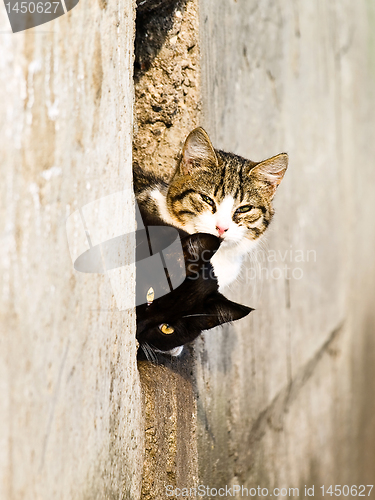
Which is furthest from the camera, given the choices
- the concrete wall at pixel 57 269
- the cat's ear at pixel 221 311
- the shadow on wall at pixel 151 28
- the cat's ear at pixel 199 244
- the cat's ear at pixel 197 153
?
the shadow on wall at pixel 151 28

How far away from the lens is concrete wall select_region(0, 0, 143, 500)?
463 millimetres

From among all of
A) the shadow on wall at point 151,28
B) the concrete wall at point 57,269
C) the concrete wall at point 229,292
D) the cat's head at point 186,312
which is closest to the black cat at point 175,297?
the cat's head at point 186,312

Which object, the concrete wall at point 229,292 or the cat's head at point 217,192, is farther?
the cat's head at point 217,192

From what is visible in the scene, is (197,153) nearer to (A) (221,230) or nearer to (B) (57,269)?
(A) (221,230)

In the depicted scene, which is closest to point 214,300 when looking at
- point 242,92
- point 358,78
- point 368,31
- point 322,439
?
point 242,92

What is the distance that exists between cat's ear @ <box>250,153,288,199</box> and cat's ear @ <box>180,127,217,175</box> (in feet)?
0.49

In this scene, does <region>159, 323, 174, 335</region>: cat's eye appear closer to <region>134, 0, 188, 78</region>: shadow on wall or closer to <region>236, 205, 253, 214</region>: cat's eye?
<region>236, 205, 253, 214</region>: cat's eye

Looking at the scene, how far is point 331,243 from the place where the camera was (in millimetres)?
2934

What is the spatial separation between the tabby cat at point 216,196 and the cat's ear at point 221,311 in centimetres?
17

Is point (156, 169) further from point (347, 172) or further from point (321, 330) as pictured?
point (347, 172)

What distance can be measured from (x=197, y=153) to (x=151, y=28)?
0.46 m

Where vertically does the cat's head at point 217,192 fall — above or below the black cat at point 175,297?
above

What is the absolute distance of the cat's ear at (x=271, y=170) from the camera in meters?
1.48

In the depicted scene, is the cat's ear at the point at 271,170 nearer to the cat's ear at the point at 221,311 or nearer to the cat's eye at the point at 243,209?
the cat's eye at the point at 243,209
